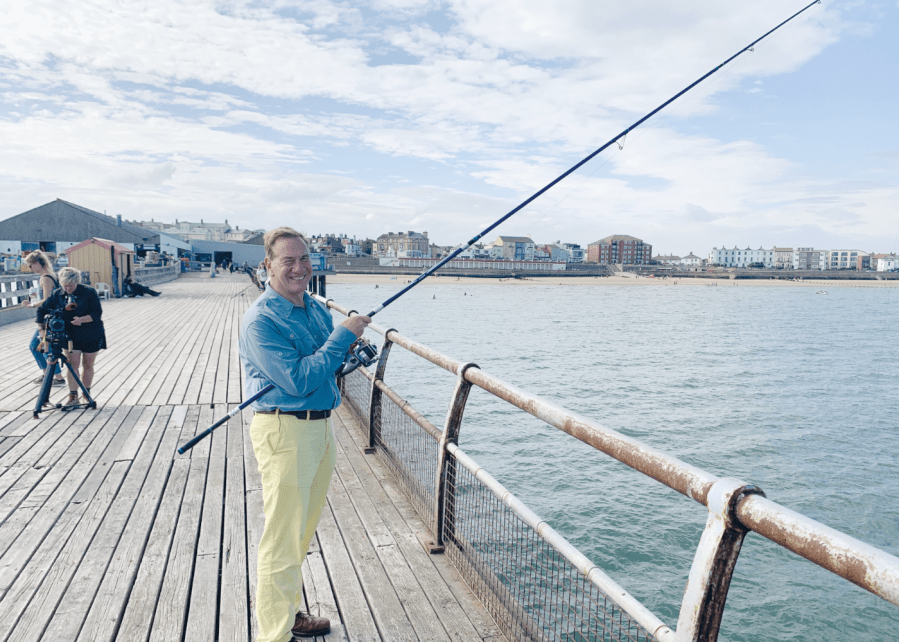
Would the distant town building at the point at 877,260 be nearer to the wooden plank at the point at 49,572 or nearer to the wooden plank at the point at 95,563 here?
the wooden plank at the point at 95,563

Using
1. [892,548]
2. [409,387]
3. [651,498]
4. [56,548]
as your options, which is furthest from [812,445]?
[56,548]

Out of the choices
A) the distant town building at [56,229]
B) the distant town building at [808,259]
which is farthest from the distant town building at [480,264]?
the distant town building at [808,259]

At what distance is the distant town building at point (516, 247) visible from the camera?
166625 mm

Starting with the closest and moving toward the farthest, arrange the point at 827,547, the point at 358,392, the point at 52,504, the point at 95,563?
the point at 827,547
the point at 95,563
the point at 52,504
the point at 358,392

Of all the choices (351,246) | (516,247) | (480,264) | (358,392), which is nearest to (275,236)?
(358,392)

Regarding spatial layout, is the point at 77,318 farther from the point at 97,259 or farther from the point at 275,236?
the point at 97,259

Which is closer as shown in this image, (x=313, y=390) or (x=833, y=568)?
(x=833, y=568)

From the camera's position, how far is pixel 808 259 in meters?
194

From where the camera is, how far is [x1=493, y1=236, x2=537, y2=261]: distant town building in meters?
167

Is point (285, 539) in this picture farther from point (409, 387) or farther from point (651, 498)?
point (409, 387)

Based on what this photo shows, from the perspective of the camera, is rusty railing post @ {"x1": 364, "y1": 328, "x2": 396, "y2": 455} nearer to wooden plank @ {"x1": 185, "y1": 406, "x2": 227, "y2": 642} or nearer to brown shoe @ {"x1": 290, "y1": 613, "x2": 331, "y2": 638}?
wooden plank @ {"x1": 185, "y1": 406, "x2": 227, "y2": 642}

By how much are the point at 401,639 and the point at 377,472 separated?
2078mm

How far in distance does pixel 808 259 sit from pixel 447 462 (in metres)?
227

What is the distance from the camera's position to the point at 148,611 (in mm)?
2732
